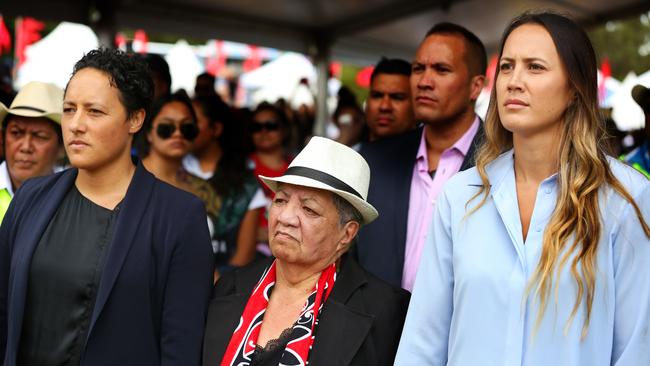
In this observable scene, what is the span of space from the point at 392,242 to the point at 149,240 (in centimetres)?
115

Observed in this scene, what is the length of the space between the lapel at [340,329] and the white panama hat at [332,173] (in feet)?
1.09

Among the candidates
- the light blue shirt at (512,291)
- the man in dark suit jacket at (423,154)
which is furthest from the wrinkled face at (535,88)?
the man in dark suit jacket at (423,154)

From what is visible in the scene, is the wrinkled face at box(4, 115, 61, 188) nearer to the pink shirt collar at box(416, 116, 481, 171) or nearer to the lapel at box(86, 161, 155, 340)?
the lapel at box(86, 161, 155, 340)

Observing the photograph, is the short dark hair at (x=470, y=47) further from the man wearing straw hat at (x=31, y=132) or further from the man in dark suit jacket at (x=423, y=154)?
the man wearing straw hat at (x=31, y=132)

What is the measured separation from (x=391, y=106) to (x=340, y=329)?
244 centimetres

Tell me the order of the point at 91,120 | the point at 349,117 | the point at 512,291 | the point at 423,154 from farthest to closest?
the point at 349,117
the point at 423,154
the point at 91,120
the point at 512,291

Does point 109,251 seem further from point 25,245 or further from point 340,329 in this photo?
point 340,329

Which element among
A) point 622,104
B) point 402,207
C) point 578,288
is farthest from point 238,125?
point 622,104

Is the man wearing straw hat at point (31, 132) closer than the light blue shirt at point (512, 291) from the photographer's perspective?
No

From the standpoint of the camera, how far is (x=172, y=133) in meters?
4.30

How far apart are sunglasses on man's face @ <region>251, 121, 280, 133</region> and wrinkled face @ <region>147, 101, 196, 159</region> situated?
90 cm

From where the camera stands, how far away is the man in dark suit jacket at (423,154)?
3223 millimetres

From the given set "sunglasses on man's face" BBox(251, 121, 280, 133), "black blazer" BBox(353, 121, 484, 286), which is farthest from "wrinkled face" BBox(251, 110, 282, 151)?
"black blazer" BBox(353, 121, 484, 286)

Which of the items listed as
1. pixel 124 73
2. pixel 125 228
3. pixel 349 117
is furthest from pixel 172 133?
pixel 349 117
